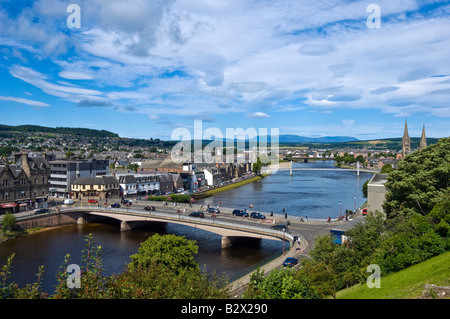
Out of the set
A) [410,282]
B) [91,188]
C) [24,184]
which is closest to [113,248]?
[24,184]

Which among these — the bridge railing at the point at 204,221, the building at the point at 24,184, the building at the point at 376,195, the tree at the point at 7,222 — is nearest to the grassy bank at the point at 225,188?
the bridge railing at the point at 204,221

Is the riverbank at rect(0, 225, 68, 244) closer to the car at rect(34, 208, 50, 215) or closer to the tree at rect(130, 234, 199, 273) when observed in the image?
the car at rect(34, 208, 50, 215)

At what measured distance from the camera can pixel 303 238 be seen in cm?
2905

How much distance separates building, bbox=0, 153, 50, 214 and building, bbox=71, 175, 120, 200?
4.63 metres

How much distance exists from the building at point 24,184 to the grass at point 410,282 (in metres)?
45.5

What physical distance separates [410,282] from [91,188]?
53.6m

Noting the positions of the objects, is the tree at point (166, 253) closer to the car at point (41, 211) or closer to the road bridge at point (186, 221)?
the road bridge at point (186, 221)

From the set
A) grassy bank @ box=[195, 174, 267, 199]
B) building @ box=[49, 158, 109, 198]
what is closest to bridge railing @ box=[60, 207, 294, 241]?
building @ box=[49, 158, 109, 198]

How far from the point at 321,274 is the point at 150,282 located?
24.0 ft

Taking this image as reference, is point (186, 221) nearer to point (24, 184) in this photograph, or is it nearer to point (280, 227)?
point (280, 227)

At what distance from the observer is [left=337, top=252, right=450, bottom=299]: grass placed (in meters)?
11.0

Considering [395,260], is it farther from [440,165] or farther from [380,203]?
[380,203]

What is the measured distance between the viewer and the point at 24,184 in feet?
160

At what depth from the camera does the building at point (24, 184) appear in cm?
4516
